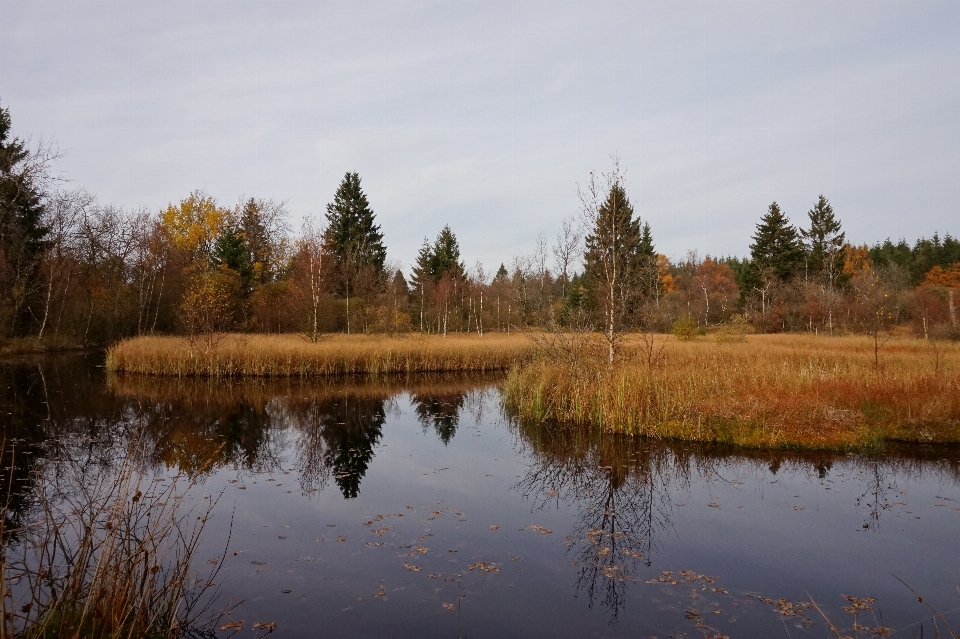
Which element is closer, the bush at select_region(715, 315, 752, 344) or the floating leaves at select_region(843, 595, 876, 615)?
the floating leaves at select_region(843, 595, 876, 615)

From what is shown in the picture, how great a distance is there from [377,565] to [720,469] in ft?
20.3

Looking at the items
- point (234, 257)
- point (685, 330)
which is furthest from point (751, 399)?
point (234, 257)

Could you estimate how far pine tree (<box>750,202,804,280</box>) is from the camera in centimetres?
4322

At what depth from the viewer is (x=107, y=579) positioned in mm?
3803

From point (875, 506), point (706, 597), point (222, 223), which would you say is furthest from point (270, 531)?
point (222, 223)

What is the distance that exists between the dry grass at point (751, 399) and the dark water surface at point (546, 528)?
64 centimetres

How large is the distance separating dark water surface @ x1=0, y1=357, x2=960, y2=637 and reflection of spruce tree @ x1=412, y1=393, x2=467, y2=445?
0.27 meters

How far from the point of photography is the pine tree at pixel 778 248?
142 feet

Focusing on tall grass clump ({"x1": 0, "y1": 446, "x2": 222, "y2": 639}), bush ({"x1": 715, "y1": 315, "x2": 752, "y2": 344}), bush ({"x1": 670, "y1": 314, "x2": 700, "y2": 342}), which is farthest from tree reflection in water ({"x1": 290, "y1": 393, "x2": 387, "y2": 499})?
bush ({"x1": 670, "y1": 314, "x2": 700, "y2": 342})

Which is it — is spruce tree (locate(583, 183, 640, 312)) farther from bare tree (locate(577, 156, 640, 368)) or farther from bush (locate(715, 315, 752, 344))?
bush (locate(715, 315, 752, 344))

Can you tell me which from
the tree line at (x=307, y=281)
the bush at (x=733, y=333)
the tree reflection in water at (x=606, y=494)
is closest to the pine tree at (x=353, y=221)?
the tree line at (x=307, y=281)

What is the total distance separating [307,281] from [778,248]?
113 ft

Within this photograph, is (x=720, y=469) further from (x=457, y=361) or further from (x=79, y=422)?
(x=457, y=361)

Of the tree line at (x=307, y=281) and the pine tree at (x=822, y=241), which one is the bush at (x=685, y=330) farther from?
the pine tree at (x=822, y=241)
